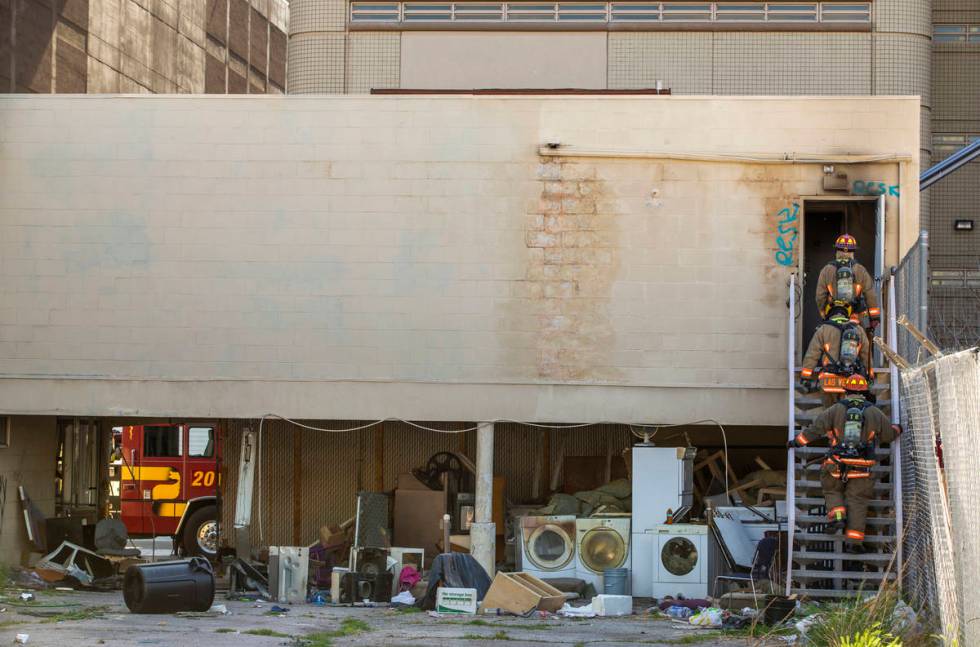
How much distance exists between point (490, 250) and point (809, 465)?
15.3 feet

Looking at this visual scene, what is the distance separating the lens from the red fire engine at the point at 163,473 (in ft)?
68.4

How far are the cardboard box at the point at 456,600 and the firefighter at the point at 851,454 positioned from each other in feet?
12.7

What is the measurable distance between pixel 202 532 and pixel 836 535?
10033 millimetres

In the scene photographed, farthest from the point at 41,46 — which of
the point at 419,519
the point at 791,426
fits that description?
the point at 791,426

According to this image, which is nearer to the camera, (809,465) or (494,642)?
(494,642)

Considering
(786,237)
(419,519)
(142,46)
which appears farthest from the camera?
(142,46)

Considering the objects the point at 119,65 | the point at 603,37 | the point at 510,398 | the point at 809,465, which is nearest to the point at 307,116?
the point at 510,398

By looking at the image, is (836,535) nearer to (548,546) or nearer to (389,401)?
(548,546)

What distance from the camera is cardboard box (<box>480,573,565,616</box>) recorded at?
14695 mm

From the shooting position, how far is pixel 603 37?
842 inches

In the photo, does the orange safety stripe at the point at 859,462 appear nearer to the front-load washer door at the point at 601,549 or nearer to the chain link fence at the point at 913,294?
the chain link fence at the point at 913,294

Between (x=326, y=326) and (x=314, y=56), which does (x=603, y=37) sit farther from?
(x=326, y=326)

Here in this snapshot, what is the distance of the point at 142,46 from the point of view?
36.2 meters

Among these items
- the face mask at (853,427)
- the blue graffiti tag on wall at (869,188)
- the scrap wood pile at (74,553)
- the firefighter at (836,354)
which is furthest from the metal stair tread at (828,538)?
the scrap wood pile at (74,553)
